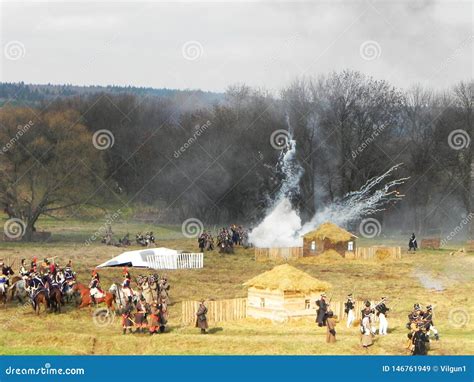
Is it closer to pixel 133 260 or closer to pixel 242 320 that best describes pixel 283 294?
pixel 242 320

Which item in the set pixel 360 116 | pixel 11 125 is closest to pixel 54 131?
pixel 11 125

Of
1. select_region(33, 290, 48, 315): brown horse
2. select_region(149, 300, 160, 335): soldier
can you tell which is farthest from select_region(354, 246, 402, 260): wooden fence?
select_region(149, 300, 160, 335): soldier

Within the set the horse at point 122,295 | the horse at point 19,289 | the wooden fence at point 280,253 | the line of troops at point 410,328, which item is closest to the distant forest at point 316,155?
the wooden fence at point 280,253

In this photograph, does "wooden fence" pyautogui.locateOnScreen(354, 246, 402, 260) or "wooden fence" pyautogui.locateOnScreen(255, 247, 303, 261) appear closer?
"wooden fence" pyautogui.locateOnScreen(255, 247, 303, 261)

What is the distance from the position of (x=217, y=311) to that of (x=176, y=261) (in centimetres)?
1831

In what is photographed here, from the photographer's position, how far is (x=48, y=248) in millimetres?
60438

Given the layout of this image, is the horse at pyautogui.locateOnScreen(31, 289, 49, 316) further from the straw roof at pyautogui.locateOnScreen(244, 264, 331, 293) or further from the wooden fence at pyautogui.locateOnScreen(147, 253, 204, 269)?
the wooden fence at pyautogui.locateOnScreen(147, 253, 204, 269)

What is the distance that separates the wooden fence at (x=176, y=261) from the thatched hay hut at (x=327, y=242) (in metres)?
9.34

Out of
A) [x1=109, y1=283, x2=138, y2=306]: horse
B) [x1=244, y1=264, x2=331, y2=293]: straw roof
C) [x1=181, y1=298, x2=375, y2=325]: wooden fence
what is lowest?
[x1=181, y1=298, x2=375, y2=325]: wooden fence

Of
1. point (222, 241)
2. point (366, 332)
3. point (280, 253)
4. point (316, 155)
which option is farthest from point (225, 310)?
point (316, 155)

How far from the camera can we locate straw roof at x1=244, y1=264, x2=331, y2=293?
35219mm

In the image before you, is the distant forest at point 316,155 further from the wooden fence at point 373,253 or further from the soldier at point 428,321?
the soldier at point 428,321

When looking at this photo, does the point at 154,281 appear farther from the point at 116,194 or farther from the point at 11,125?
the point at 116,194

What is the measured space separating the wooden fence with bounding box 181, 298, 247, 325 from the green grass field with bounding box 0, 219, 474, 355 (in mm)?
473
